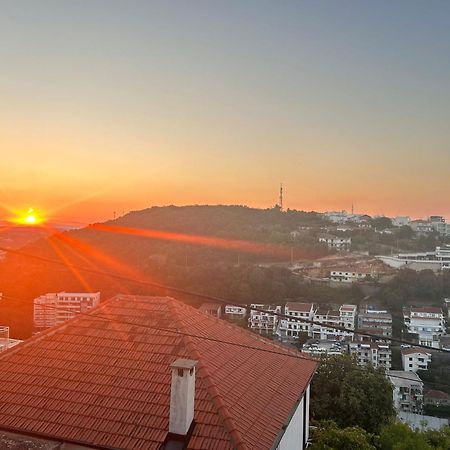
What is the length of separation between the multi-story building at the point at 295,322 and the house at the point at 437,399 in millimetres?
14369

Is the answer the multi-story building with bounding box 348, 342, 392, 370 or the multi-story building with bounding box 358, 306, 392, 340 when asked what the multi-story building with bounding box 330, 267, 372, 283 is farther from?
the multi-story building with bounding box 348, 342, 392, 370

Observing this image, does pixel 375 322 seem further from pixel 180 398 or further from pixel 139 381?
pixel 180 398

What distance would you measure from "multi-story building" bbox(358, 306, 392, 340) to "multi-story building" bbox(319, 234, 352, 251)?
107 feet

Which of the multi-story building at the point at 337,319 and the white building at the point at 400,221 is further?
the white building at the point at 400,221

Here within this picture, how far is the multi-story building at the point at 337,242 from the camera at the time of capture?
3356 inches

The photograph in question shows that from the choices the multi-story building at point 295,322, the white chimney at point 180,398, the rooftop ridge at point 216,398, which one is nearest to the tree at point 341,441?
the rooftop ridge at point 216,398

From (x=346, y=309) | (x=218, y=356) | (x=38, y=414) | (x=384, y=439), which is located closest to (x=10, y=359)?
(x=38, y=414)

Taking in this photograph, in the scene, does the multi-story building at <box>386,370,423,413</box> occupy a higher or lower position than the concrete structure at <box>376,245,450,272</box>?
lower

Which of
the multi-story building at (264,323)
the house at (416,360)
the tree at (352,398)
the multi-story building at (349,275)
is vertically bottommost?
the house at (416,360)

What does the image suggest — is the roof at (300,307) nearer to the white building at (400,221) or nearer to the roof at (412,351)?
the roof at (412,351)

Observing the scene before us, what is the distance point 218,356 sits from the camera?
766 centimetres

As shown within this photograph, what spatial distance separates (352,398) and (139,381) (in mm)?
9185

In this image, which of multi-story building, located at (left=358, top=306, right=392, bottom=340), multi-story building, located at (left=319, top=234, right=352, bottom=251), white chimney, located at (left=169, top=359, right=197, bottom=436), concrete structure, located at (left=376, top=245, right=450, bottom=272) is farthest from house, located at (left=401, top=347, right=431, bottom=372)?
white chimney, located at (left=169, top=359, right=197, bottom=436)

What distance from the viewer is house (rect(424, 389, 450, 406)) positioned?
3791 centimetres
